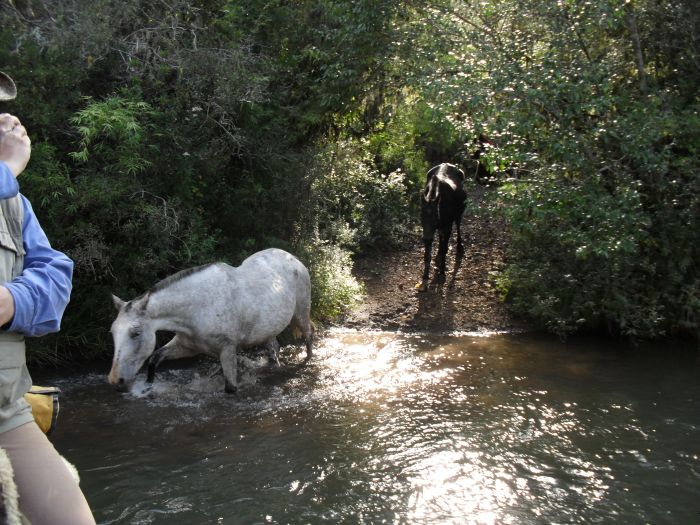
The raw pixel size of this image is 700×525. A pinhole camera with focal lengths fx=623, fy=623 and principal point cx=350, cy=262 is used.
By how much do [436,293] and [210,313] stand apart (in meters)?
5.15

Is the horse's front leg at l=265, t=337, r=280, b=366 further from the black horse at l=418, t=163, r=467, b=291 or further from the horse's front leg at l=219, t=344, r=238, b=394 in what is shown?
the black horse at l=418, t=163, r=467, b=291

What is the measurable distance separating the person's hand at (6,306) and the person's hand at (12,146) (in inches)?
17.6

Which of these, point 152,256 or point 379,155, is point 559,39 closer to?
point 152,256

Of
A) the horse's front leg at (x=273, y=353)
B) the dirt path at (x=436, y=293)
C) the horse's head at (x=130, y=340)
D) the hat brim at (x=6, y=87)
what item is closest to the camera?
the hat brim at (x=6, y=87)

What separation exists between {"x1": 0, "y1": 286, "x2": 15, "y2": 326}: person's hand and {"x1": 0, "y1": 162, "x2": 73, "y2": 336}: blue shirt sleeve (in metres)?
0.01

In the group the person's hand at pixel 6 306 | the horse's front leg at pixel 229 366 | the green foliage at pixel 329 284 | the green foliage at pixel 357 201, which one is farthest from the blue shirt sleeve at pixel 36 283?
the green foliage at pixel 357 201

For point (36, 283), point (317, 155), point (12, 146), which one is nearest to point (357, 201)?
point (317, 155)

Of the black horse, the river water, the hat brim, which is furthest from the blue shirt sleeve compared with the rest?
the black horse

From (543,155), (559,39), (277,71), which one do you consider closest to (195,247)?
(277,71)

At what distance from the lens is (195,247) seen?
7.88 meters

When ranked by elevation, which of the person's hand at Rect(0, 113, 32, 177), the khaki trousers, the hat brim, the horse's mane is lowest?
the horse's mane

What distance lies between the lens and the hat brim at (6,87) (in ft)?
7.11

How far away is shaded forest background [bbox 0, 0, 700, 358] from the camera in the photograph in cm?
731

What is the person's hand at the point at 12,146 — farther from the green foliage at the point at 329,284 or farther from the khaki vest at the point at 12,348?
the green foliage at the point at 329,284
